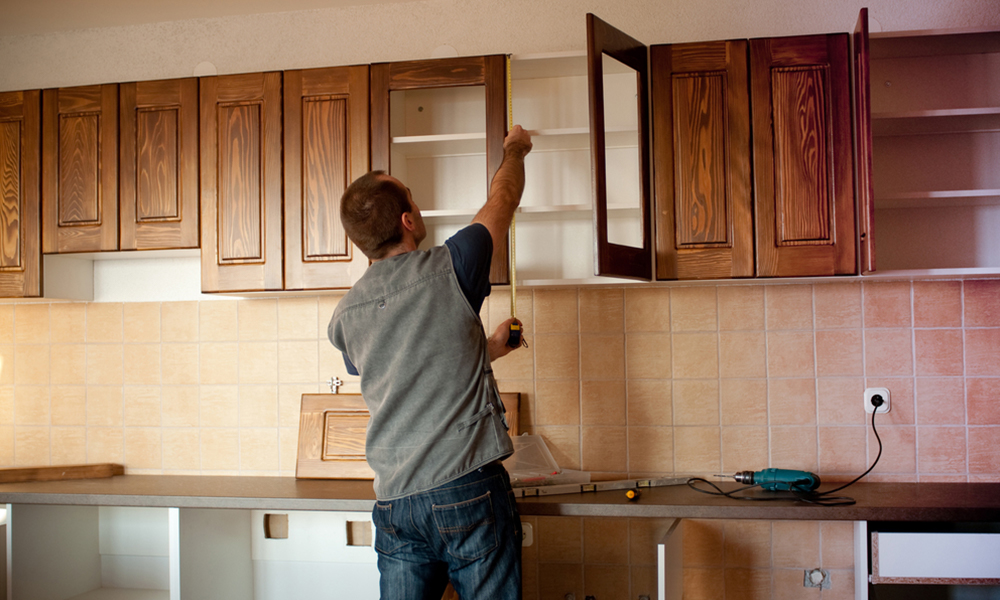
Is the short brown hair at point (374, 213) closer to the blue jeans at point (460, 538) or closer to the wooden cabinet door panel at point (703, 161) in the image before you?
the blue jeans at point (460, 538)

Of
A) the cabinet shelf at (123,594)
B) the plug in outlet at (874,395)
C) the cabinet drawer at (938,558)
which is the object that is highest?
the plug in outlet at (874,395)

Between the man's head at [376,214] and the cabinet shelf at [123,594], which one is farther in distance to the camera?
the cabinet shelf at [123,594]

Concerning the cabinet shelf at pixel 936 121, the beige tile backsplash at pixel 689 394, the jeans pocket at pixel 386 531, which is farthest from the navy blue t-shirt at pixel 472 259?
the cabinet shelf at pixel 936 121

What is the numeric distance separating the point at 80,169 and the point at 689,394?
2.26 m

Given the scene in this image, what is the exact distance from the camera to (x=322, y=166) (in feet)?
7.51

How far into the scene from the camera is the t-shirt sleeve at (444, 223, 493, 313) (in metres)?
1.56

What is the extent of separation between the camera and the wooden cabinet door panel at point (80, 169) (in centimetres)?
242

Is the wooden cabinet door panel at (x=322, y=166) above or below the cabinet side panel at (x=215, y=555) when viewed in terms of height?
above

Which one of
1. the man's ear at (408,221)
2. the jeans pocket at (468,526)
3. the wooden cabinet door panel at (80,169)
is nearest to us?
the jeans pocket at (468,526)

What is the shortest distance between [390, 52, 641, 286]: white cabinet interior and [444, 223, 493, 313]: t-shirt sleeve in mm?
762

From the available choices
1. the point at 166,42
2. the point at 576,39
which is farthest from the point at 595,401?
the point at 166,42

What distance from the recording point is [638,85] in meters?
2.14

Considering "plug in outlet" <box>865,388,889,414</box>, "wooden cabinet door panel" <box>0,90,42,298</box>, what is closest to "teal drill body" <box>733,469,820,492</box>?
"plug in outlet" <box>865,388,889,414</box>

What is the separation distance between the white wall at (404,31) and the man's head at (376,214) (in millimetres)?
1136
